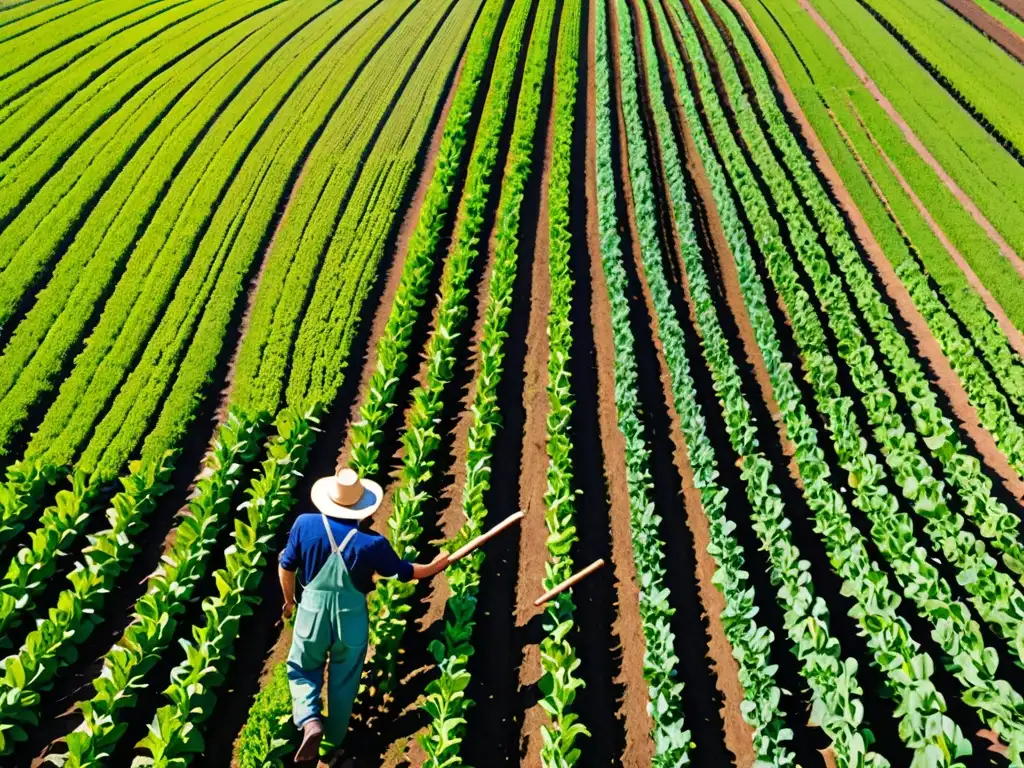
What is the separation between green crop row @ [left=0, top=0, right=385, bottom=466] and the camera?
11.0 metres

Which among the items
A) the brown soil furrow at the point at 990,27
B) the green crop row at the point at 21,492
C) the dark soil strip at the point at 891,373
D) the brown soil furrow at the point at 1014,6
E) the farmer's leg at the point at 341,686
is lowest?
the farmer's leg at the point at 341,686

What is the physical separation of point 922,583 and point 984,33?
28.8 m

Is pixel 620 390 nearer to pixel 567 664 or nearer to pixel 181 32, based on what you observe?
pixel 567 664

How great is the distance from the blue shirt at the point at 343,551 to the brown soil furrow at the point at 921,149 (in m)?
16.0

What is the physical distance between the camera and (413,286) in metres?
13.7

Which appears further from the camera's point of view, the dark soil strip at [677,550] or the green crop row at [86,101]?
the green crop row at [86,101]

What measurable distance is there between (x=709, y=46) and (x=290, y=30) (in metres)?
13.4

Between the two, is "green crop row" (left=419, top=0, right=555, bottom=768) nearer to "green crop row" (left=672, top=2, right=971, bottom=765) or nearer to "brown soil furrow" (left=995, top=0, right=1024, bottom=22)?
"green crop row" (left=672, top=2, right=971, bottom=765)

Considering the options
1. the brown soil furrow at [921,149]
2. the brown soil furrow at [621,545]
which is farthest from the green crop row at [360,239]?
the brown soil furrow at [921,149]

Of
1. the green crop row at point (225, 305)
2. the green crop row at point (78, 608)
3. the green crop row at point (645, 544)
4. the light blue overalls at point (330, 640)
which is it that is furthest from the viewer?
the green crop row at point (225, 305)

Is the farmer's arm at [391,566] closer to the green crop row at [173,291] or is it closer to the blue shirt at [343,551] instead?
the blue shirt at [343,551]

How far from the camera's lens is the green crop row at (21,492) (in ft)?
29.6

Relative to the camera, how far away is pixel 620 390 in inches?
464

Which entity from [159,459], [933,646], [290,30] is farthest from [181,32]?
[933,646]
